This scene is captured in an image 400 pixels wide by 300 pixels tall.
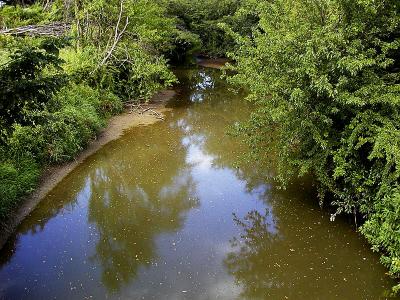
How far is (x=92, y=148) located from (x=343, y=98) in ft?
31.4

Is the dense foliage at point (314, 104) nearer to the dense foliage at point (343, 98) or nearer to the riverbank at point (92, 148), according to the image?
the dense foliage at point (343, 98)

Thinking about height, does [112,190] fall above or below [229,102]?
above

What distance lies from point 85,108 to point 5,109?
30.5 ft

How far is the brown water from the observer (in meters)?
8.13

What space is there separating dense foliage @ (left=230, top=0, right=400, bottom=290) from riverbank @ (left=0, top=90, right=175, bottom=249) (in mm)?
6006

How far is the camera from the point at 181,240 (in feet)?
31.7

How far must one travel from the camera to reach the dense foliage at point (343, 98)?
8.20 m

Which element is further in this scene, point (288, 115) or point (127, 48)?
point (127, 48)

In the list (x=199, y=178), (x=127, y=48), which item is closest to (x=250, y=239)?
(x=199, y=178)

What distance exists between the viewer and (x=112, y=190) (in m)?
12.2

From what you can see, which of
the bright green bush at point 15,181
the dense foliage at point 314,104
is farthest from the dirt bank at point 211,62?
the bright green bush at point 15,181

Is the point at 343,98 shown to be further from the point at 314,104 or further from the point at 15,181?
the point at 15,181

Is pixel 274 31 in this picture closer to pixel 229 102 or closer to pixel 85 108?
pixel 85 108

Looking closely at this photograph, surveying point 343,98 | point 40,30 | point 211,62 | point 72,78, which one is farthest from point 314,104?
point 211,62
